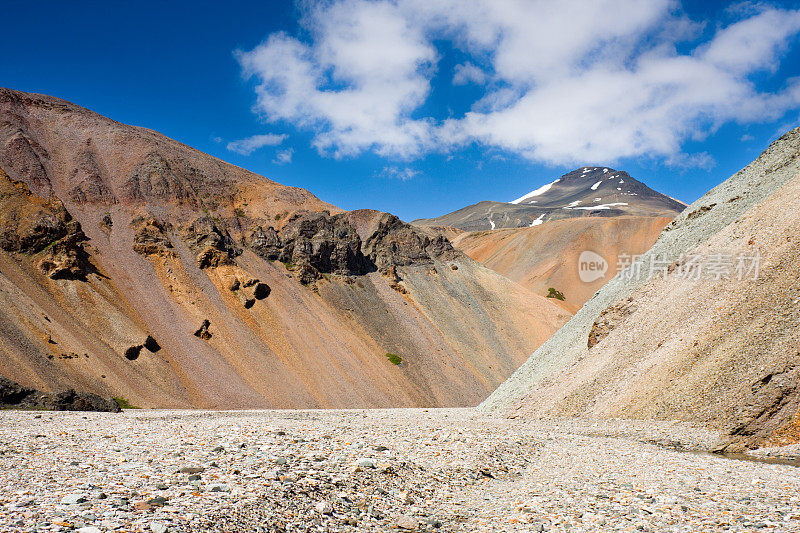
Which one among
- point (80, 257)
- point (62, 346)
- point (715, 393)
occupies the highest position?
point (80, 257)

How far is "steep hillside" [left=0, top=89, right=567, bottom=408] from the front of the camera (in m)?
36.3

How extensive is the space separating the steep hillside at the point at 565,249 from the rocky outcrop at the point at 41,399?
75.7 metres

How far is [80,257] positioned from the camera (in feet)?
135

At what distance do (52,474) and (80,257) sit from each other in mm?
39570

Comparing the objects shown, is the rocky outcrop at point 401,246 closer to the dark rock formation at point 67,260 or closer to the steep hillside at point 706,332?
the dark rock formation at point 67,260

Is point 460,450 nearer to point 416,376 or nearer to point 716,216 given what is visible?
point 716,216

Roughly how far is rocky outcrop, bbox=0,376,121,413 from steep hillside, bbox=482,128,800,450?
23243mm

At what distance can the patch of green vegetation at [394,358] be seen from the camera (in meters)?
48.3

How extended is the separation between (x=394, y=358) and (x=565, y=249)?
67.8 m

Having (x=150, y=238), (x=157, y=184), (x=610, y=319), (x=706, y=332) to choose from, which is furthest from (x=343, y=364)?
(x=157, y=184)

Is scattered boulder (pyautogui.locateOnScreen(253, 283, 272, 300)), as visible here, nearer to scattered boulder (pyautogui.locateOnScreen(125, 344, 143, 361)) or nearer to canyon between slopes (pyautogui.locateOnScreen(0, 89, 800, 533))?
canyon between slopes (pyautogui.locateOnScreen(0, 89, 800, 533))

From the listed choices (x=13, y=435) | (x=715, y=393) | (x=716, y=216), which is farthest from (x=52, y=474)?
(x=716, y=216)

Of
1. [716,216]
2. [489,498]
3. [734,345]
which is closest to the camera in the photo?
[489,498]

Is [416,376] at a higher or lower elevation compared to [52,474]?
lower
